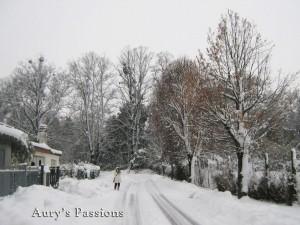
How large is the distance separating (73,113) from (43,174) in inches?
1250

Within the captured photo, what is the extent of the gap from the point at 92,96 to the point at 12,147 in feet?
99.2

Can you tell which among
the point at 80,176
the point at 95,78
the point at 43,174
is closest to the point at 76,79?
the point at 95,78

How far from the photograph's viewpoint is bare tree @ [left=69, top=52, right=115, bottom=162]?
4615 centimetres

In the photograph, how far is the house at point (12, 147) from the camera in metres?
15.3

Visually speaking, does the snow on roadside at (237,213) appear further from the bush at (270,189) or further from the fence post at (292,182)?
the bush at (270,189)

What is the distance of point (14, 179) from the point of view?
42.7 ft

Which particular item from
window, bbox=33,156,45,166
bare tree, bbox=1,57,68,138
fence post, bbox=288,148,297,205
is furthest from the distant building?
bare tree, bbox=1,57,68,138

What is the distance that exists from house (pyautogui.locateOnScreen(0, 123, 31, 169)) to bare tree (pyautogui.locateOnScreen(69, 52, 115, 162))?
28.0m

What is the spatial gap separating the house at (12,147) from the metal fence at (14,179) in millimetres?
1355

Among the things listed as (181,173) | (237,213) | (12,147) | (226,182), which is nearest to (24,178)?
(12,147)

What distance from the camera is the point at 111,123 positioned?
55969mm

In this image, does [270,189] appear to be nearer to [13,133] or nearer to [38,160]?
[13,133]

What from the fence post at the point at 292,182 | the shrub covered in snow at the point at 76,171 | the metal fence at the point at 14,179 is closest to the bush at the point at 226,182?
the fence post at the point at 292,182

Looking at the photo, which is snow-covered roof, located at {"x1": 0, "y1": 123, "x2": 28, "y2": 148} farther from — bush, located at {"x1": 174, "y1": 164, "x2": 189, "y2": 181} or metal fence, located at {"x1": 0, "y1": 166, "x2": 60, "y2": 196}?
bush, located at {"x1": 174, "y1": 164, "x2": 189, "y2": 181}
